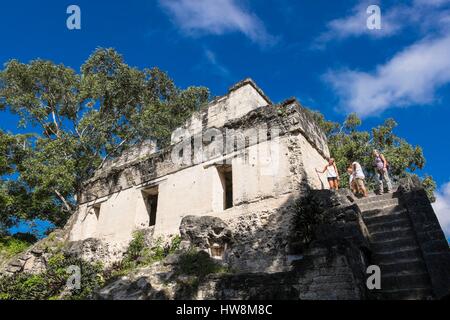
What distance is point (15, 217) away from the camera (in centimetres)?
1540

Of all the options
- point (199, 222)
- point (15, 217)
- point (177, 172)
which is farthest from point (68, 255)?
point (15, 217)

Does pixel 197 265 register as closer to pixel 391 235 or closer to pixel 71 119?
pixel 391 235

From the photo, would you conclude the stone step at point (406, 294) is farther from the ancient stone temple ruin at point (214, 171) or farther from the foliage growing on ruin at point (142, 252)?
the foliage growing on ruin at point (142, 252)

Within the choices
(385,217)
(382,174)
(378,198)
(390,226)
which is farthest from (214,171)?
(390,226)

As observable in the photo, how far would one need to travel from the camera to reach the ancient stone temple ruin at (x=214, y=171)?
28.6 ft

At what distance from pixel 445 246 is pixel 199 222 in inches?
202

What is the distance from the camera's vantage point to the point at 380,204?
757cm

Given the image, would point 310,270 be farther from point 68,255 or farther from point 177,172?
point 68,255

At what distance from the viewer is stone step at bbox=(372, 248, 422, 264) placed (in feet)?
19.5

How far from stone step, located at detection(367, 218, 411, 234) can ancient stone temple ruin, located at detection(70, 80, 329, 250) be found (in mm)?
1865

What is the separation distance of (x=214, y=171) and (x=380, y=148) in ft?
40.2

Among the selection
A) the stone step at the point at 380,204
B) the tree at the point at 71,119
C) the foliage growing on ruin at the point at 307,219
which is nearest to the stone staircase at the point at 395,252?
the stone step at the point at 380,204

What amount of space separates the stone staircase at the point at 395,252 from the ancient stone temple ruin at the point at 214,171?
181cm
